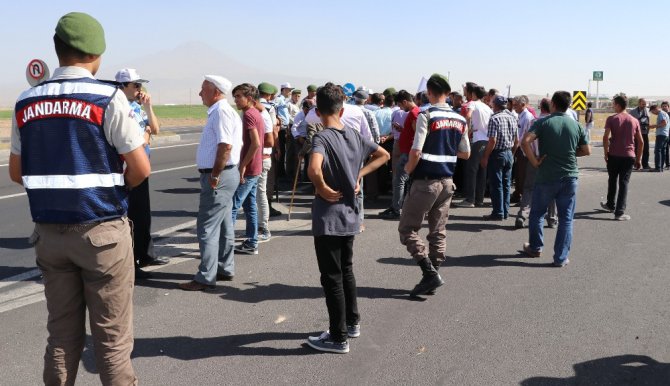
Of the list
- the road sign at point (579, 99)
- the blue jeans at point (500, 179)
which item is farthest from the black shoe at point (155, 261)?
the road sign at point (579, 99)

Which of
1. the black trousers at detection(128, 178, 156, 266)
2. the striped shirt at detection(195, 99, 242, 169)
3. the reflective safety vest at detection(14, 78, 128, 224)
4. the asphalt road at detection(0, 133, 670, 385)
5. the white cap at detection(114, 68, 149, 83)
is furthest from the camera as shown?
the black trousers at detection(128, 178, 156, 266)

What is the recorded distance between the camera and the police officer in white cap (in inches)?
215

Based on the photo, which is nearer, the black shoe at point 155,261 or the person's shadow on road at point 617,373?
the person's shadow on road at point 617,373

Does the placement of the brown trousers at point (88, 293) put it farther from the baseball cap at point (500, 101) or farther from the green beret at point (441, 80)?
the baseball cap at point (500, 101)

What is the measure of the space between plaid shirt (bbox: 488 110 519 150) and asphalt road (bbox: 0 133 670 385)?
66.8 inches

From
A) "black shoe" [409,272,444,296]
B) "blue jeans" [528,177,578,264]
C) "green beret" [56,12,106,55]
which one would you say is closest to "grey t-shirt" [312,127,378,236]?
"black shoe" [409,272,444,296]

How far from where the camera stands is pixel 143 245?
20.5 feet

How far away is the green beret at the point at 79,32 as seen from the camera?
9.54ft

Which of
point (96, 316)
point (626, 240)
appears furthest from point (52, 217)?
point (626, 240)

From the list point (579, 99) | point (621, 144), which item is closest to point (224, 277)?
point (621, 144)

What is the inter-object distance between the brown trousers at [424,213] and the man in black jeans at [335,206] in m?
1.25

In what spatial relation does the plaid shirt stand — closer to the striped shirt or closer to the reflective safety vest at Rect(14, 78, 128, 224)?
the striped shirt

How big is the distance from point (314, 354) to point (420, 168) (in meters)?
2.07

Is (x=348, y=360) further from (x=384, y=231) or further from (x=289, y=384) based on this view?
(x=384, y=231)
